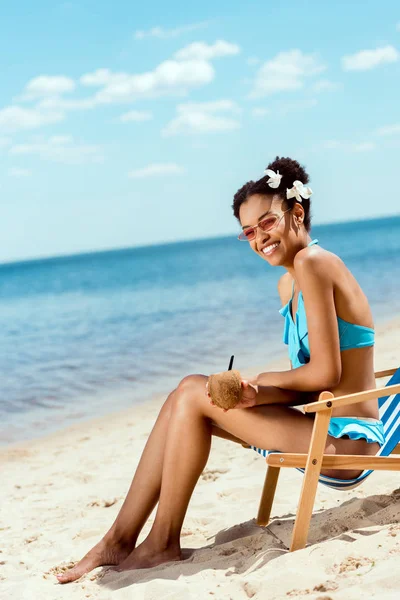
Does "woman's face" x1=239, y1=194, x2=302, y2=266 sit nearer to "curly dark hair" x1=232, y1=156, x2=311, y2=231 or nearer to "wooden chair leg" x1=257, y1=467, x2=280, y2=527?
"curly dark hair" x1=232, y1=156, x2=311, y2=231

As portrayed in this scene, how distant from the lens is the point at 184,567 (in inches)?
114

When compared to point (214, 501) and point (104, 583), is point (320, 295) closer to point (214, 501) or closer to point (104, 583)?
point (104, 583)

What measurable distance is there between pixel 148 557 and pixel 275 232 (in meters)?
1.49

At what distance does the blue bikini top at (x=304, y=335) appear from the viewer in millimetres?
2900

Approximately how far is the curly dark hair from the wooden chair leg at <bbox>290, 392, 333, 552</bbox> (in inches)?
36.6

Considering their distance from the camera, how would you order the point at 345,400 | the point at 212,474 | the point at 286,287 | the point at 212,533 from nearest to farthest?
the point at 345,400, the point at 286,287, the point at 212,533, the point at 212,474

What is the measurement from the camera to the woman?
2812 millimetres

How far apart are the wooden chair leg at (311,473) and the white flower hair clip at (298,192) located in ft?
3.03

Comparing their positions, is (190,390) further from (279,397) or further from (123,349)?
(123,349)

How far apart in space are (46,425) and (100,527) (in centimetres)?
353

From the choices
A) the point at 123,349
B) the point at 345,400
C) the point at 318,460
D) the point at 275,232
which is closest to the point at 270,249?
the point at 275,232

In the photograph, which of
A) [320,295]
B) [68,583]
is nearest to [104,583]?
[68,583]

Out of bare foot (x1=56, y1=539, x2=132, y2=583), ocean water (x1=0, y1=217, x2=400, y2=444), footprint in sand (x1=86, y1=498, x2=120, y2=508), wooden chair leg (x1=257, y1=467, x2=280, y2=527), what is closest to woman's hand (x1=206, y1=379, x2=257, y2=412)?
wooden chair leg (x1=257, y1=467, x2=280, y2=527)

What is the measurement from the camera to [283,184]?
10.2ft
